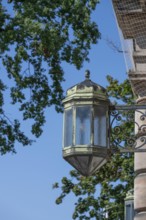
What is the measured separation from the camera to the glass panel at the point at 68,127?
20.4 ft

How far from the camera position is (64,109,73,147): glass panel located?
623 centimetres

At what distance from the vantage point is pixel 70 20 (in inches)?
808

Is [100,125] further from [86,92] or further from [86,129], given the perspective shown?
[86,92]

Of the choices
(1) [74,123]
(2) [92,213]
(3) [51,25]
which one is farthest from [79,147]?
(2) [92,213]

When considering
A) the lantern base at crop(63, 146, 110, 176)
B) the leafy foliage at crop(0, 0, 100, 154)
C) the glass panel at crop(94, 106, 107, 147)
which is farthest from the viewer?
the leafy foliage at crop(0, 0, 100, 154)

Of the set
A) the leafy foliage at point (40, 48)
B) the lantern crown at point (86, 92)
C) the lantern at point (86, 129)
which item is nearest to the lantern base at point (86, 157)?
the lantern at point (86, 129)

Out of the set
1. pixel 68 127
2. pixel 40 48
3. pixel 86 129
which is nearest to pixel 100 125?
pixel 86 129

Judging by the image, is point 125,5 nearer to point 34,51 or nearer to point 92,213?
point 34,51

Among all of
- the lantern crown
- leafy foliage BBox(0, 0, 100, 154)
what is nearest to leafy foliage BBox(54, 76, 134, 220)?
leafy foliage BBox(0, 0, 100, 154)

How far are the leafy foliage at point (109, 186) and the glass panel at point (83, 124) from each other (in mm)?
17382

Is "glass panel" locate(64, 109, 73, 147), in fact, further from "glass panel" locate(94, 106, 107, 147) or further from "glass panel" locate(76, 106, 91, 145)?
"glass panel" locate(94, 106, 107, 147)

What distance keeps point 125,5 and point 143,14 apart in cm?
36

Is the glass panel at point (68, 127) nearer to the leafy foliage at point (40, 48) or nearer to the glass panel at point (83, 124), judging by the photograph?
the glass panel at point (83, 124)

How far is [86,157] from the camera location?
241 inches
